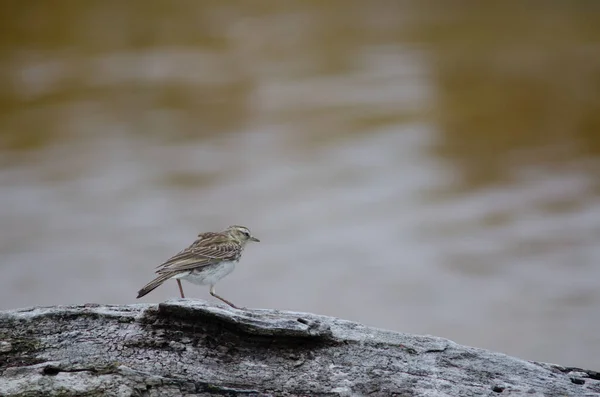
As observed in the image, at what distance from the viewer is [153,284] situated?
3287 mm

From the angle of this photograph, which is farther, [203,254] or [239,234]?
[239,234]

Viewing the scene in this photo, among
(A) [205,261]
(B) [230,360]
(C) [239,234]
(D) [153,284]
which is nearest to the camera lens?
(B) [230,360]

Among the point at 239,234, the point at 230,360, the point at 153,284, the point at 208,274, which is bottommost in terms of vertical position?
the point at 230,360

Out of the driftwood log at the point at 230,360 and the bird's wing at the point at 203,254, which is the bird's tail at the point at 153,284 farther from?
the driftwood log at the point at 230,360

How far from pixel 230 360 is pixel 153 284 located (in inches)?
30.1

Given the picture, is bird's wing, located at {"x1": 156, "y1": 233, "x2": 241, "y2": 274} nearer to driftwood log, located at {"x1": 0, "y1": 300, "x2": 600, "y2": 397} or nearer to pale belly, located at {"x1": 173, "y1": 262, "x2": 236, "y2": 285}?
pale belly, located at {"x1": 173, "y1": 262, "x2": 236, "y2": 285}

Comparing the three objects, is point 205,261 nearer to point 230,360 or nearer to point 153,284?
point 153,284

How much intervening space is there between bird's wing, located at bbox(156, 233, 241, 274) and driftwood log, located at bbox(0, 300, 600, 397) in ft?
2.29

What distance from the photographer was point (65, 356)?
2.61m

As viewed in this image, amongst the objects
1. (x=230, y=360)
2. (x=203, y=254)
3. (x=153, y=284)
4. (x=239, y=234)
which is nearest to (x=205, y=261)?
(x=203, y=254)

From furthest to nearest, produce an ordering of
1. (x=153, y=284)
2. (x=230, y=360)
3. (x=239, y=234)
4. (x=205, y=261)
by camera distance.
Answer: (x=239, y=234) → (x=205, y=261) → (x=153, y=284) → (x=230, y=360)

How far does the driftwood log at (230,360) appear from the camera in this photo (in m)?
2.51

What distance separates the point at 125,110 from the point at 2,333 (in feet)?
24.4

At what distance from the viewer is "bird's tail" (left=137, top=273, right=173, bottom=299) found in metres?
3.14
